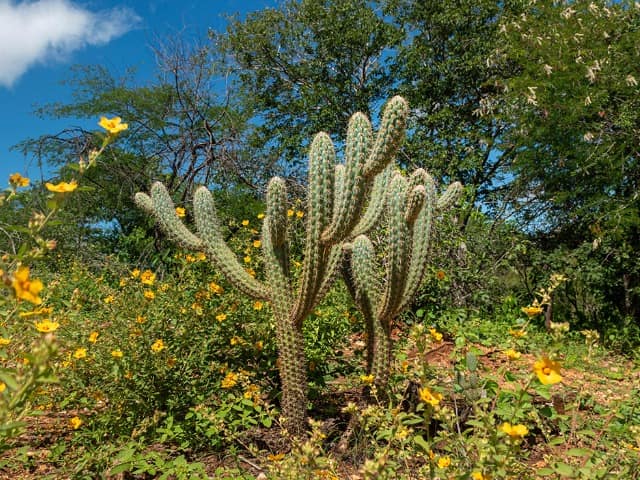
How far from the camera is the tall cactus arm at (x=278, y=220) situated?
2.17 meters

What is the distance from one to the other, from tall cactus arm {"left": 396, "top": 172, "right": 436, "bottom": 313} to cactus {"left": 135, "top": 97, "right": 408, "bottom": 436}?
0.36m

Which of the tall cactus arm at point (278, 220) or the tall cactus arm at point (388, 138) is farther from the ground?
the tall cactus arm at point (388, 138)

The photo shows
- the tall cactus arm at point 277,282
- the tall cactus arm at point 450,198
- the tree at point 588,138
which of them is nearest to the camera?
the tall cactus arm at point 277,282

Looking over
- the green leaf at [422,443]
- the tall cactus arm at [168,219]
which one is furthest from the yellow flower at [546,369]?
the tall cactus arm at [168,219]

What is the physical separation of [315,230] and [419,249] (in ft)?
2.02

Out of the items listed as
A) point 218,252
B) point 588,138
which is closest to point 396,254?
point 218,252

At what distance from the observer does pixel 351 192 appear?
2.05m

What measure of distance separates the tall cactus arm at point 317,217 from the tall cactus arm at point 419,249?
44 cm

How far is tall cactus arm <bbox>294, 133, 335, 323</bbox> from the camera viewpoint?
2.10 metres

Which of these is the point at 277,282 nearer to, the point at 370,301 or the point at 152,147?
the point at 370,301

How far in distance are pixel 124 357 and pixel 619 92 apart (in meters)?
6.31

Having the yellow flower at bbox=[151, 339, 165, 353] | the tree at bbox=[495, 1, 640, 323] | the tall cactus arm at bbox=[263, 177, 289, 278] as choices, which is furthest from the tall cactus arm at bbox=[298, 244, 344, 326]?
the tree at bbox=[495, 1, 640, 323]

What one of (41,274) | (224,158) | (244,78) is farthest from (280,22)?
(41,274)

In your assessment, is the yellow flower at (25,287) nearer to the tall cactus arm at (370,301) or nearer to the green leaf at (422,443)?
the green leaf at (422,443)
